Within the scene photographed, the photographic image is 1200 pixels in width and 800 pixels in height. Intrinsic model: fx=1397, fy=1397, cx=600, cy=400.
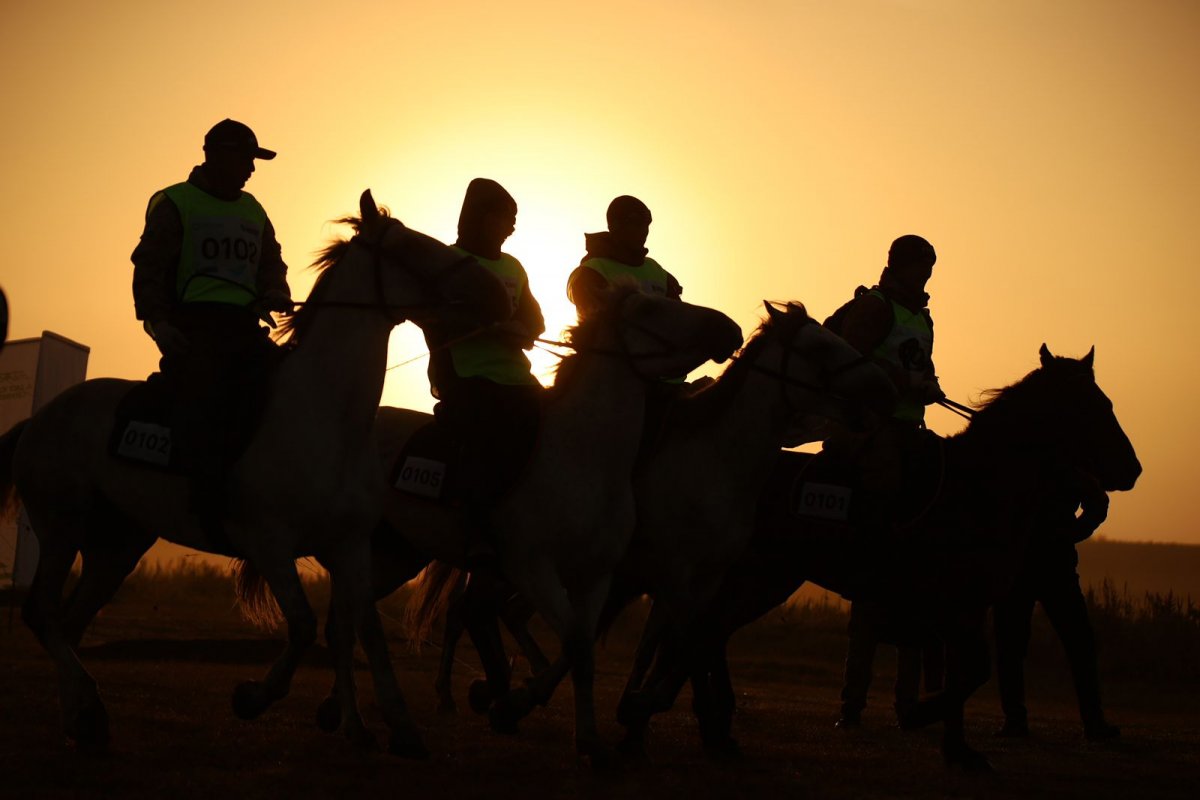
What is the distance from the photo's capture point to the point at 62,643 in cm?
840

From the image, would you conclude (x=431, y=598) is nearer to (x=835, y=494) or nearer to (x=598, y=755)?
(x=835, y=494)

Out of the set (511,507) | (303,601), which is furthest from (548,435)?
(303,601)

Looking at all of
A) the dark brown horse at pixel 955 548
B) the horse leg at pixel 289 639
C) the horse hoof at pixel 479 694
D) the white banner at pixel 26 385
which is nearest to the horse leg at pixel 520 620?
the dark brown horse at pixel 955 548

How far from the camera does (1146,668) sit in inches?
765

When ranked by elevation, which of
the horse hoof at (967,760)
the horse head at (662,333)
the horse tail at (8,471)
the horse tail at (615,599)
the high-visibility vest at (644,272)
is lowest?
the horse hoof at (967,760)

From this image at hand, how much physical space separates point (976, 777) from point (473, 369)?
13.5ft

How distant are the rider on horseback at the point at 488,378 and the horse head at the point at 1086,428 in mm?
3800

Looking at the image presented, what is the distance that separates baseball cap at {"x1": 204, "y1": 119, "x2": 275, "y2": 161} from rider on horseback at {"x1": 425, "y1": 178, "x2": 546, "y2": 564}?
1.48 m

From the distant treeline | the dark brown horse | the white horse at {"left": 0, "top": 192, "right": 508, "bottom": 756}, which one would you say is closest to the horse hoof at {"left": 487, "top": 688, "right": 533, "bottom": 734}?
the white horse at {"left": 0, "top": 192, "right": 508, "bottom": 756}

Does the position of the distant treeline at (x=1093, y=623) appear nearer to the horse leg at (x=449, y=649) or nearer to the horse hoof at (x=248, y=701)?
the horse leg at (x=449, y=649)

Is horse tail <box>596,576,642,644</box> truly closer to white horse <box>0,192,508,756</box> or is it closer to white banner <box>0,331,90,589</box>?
white horse <box>0,192,508,756</box>

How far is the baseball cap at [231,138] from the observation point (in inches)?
337

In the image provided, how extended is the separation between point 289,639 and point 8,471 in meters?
3.29

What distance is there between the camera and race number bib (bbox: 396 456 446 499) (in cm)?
898
